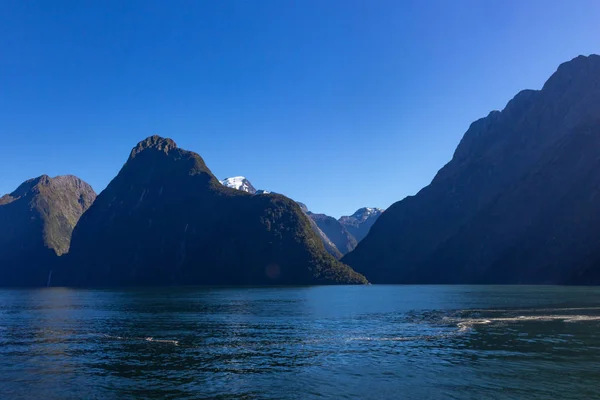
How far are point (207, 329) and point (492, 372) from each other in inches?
1991

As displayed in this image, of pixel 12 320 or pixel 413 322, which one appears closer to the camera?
pixel 413 322

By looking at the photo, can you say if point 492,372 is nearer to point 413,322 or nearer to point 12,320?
point 413,322

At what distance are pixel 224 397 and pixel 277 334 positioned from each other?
37.7m

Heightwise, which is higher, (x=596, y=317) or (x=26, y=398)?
(x=596, y=317)

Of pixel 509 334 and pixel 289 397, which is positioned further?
pixel 509 334

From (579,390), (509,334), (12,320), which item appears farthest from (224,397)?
(12,320)

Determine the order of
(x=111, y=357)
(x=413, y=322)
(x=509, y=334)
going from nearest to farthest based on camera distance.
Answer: (x=111, y=357) < (x=509, y=334) < (x=413, y=322)

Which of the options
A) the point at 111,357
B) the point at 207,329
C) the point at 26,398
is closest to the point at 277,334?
the point at 207,329

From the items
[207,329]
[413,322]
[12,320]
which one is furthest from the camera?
[12,320]

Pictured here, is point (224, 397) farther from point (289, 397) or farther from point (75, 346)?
point (75, 346)

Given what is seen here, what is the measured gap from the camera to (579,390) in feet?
142

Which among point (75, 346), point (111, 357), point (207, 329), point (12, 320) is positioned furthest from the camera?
point (12, 320)

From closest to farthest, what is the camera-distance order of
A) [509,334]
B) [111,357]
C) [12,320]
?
[111,357], [509,334], [12,320]

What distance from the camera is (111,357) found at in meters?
59.8
